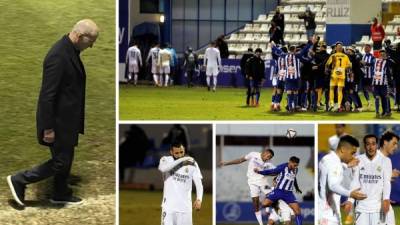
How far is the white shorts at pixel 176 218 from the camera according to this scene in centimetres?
647

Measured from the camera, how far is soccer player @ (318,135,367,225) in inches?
259

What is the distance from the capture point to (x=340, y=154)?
6586mm

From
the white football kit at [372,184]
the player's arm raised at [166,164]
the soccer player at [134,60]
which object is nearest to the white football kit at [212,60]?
the soccer player at [134,60]

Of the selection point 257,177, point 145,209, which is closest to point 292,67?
point 257,177

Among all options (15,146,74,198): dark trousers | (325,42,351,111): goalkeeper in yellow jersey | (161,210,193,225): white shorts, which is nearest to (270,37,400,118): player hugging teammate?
(325,42,351,111): goalkeeper in yellow jersey

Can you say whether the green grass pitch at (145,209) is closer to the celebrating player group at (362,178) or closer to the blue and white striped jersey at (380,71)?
the celebrating player group at (362,178)

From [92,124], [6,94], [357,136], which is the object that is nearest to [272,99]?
[357,136]

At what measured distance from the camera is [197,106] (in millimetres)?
6477

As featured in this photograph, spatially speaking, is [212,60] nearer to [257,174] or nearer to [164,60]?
[164,60]

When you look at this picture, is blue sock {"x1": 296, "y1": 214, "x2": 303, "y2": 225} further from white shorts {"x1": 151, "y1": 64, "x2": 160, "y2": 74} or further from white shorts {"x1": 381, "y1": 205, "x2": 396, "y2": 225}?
white shorts {"x1": 151, "y1": 64, "x2": 160, "y2": 74}

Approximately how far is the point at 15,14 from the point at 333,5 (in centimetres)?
244

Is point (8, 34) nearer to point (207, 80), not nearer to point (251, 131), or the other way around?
point (207, 80)

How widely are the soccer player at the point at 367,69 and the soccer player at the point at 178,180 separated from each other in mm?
1486

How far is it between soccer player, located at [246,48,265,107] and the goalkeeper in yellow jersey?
0.52m
